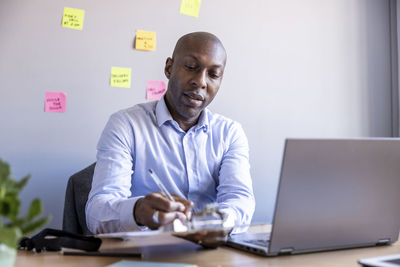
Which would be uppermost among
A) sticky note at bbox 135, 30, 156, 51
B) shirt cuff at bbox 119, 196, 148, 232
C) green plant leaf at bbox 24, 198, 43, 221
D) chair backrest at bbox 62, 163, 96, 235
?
sticky note at bbox 135, 30, 156, 51

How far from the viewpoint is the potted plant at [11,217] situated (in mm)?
561

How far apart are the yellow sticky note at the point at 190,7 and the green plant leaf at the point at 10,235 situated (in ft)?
6.17

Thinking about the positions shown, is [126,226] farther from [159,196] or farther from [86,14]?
[86,14]

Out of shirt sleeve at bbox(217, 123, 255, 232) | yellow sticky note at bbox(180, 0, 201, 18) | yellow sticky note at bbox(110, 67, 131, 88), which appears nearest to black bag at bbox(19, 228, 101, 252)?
shirt sleeve at bbox(217, 123, 255, 232)

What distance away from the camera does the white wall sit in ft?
6.44

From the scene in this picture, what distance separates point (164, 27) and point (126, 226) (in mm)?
1272

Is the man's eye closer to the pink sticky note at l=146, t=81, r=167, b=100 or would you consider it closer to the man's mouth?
the man's mouth

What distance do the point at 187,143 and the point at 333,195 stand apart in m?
0.78

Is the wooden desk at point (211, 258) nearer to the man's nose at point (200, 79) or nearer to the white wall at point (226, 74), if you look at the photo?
the man's nose at point (200, 79)

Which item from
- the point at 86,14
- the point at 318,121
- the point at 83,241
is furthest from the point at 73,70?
the point at 318,121

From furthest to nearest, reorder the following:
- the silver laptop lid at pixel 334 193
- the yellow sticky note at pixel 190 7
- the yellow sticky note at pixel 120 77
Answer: the yellow sticky note at pixel 190 7 → the yellow sticky note at pixel 120 77 → the silver laptop lid at pixel 334 193

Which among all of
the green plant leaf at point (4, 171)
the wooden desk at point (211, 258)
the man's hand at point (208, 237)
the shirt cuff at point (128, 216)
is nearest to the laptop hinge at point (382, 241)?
the wooden desk at point (211, 258)

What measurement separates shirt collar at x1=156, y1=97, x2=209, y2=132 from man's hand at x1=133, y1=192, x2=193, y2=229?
1.90ft

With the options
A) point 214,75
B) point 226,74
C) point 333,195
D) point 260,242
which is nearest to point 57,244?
point 260,242
